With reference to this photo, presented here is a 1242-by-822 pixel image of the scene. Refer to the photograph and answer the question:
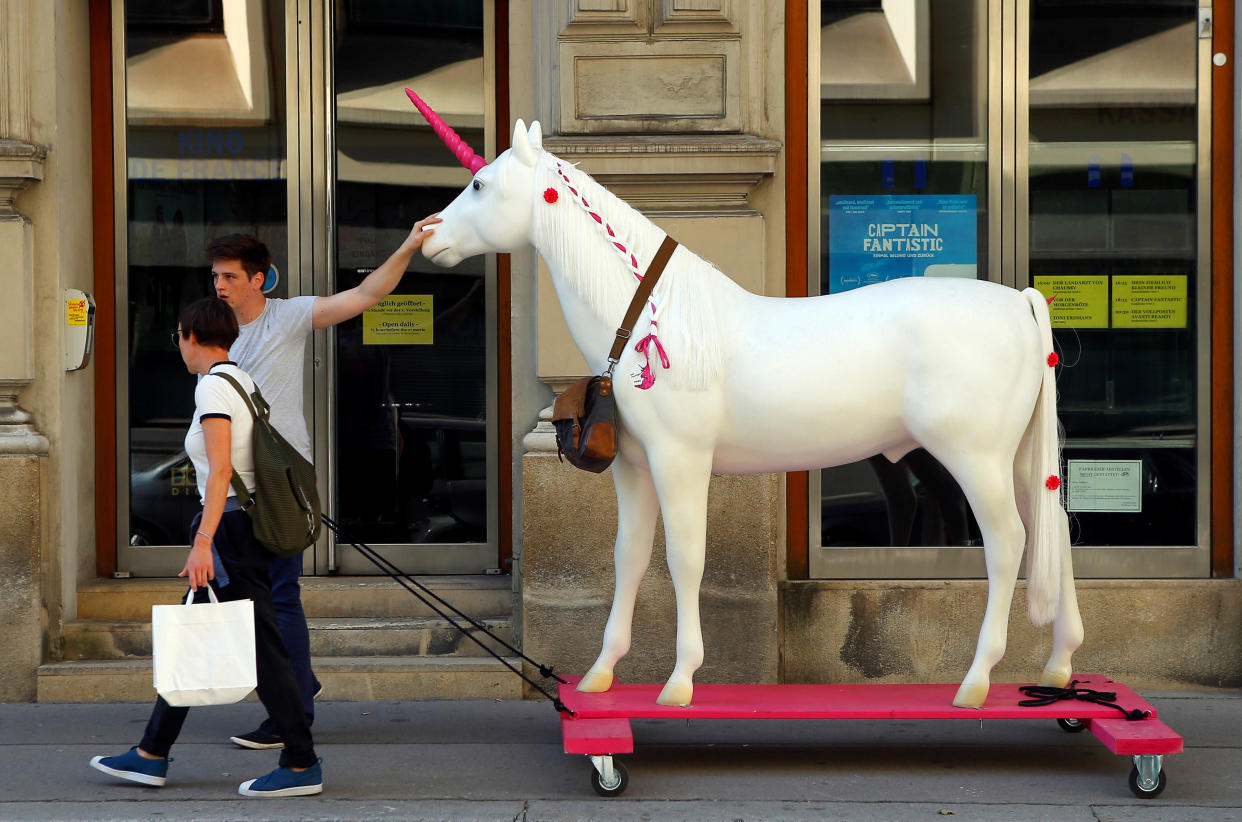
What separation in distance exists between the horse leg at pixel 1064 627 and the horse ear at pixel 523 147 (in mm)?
2241

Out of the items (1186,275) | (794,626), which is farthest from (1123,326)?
(794,626)

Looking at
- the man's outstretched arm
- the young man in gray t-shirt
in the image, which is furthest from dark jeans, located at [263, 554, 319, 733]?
the man's outstretched arm

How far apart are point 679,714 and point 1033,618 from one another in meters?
1.29

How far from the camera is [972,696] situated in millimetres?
4652

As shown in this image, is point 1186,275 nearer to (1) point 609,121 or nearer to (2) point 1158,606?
(2) point 1158,606

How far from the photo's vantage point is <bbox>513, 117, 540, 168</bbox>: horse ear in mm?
4688

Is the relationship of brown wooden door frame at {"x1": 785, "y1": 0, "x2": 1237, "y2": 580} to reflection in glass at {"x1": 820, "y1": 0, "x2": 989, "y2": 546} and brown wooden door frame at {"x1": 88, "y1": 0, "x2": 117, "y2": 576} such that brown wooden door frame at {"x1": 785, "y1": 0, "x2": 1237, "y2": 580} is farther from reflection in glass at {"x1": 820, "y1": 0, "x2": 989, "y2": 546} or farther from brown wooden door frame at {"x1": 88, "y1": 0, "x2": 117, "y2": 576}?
brown wooden door frame at {"x1": 88, "y1": 0, "x2": 117, "y2": 576}

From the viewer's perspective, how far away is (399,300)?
23.5 feet

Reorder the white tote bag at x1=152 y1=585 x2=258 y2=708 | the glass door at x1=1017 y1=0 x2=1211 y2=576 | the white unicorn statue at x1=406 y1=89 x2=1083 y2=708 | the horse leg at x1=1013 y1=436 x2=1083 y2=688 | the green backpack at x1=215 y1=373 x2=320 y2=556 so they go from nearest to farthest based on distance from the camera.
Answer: the white tote bag at x1=152 y1=585 x2=258 y2=708 < the green backpack at x1=215 y1=373 x2=320 y2=556 < the white unicorn statue at x1=406 y1=89 x2=1083 y2=708 < the horse leg at x1=1013 y1=436 x2=1083 y2=688 < the glass door at x1=1017 y1=0 x2=1211 y2=576

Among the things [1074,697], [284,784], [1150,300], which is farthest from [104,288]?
[1150,300]

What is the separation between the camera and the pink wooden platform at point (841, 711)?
451 centimetres

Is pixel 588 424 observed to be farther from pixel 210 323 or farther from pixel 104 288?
pixel 104 288

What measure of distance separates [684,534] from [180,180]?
3.84m

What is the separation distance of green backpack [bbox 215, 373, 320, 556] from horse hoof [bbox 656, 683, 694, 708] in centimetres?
133
